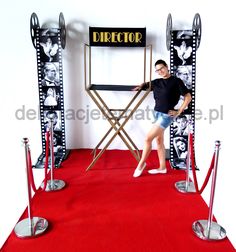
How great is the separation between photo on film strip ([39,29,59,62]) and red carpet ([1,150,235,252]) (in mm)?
1477

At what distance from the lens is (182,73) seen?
3902mm

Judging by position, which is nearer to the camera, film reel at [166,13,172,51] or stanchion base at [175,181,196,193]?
stanchion base at [175,181,196,193]

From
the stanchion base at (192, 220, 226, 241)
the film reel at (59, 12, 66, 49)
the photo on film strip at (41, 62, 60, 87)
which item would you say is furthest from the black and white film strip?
the photo on film strip at (41, 62, 60, 87)

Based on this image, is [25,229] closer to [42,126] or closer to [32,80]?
[42,126]

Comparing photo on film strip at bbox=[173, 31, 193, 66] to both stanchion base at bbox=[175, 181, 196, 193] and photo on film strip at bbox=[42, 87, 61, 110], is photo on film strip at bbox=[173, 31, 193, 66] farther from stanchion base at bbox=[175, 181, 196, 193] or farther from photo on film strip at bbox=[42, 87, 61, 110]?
photo on film strip at bbox=[42, 87, 61, 110]

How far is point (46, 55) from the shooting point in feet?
13.1

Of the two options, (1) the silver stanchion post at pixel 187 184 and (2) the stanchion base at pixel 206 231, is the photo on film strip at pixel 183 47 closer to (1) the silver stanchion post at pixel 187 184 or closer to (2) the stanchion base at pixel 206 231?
(1) the silver stanchion post at pixel 187 184

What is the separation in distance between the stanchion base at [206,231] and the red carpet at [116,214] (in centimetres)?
4

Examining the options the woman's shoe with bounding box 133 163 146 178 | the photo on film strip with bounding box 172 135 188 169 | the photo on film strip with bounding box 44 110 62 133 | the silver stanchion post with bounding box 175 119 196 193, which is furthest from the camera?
the photo on film strip with bounding box 44 110 62 133

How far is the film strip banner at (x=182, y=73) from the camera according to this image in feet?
12.5

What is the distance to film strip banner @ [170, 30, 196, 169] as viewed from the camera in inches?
150

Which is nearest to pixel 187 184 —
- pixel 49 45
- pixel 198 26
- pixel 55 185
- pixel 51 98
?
pixel 55 185

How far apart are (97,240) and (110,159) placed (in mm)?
1886

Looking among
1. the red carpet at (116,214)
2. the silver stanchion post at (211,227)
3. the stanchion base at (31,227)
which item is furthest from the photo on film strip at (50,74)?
the silver stanchion post at (211,227)
